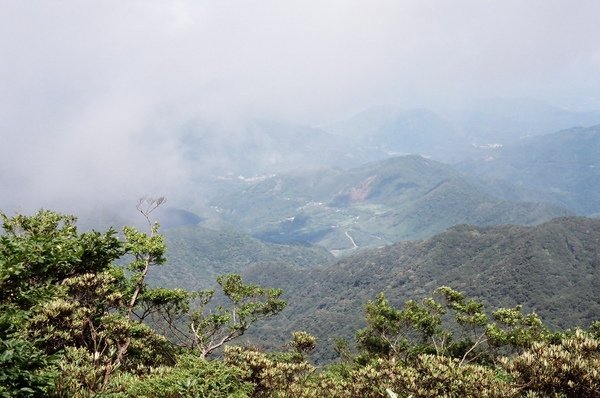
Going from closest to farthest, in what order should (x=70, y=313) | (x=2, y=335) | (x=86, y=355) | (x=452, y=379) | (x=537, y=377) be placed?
1. (x=2, y=335)
2. (x=537, y=377)
3. (x=452, y=379)
4. (x=86, y=355)
5. (x=70, y=313)

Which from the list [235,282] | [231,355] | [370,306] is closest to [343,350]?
[370,306]

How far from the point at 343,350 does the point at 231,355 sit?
3232 centimetres

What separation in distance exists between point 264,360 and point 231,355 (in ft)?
13.9

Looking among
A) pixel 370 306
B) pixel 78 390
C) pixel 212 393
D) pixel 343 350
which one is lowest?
pixel 343 350

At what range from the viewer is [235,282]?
4100cm

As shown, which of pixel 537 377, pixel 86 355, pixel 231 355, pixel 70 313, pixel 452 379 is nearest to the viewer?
pixel 537 377

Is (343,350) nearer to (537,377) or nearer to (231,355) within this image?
(231,355)

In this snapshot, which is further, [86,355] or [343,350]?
[343,350]

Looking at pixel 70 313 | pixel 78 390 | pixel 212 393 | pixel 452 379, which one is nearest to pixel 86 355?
pixel 70 313

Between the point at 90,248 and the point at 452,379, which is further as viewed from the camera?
the point at 90,248

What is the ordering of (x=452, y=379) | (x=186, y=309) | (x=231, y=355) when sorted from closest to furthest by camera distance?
(x=452, y=379)
(x=231, y=355)
(x=186, y=309)

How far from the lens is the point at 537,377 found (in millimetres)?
14336

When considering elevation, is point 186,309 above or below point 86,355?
below

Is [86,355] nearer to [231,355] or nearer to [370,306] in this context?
[231,355]
